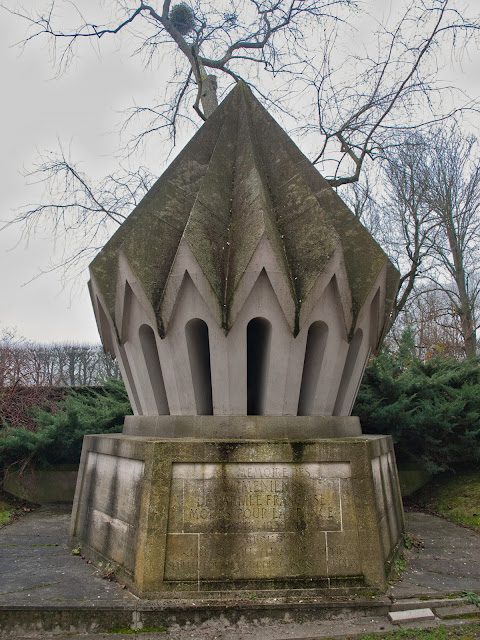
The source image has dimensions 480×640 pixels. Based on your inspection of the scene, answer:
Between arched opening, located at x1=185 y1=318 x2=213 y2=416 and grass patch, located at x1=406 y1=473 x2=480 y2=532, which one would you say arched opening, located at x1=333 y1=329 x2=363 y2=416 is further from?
grass patch, located at x1=406 y1=473 x2=480 y2=532

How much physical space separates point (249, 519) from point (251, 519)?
0.06ft

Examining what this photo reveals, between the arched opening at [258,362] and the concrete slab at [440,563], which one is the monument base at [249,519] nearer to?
the concrete slab at [440,563]

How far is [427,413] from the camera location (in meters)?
9.40

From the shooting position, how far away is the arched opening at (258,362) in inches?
218

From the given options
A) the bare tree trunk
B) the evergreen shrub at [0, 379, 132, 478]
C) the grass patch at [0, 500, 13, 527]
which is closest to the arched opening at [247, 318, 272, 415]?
the evergreen shrub at [0, 379, 132, 478]

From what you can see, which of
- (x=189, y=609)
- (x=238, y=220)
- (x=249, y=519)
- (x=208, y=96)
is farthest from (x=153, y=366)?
(x=208, y=96)

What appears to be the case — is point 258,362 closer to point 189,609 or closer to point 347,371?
point 347,371

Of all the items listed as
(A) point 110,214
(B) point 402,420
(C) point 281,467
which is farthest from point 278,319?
(A) point 110,214

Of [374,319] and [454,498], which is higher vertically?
[374,319]

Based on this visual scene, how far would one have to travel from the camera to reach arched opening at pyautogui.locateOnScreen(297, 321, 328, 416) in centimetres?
566

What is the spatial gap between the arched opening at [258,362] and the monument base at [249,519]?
0.97 meters

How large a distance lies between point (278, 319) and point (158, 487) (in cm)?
207

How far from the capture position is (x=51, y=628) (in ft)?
12.6

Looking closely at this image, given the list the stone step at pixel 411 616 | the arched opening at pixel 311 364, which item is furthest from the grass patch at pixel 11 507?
the stone step at pixel 411 616
